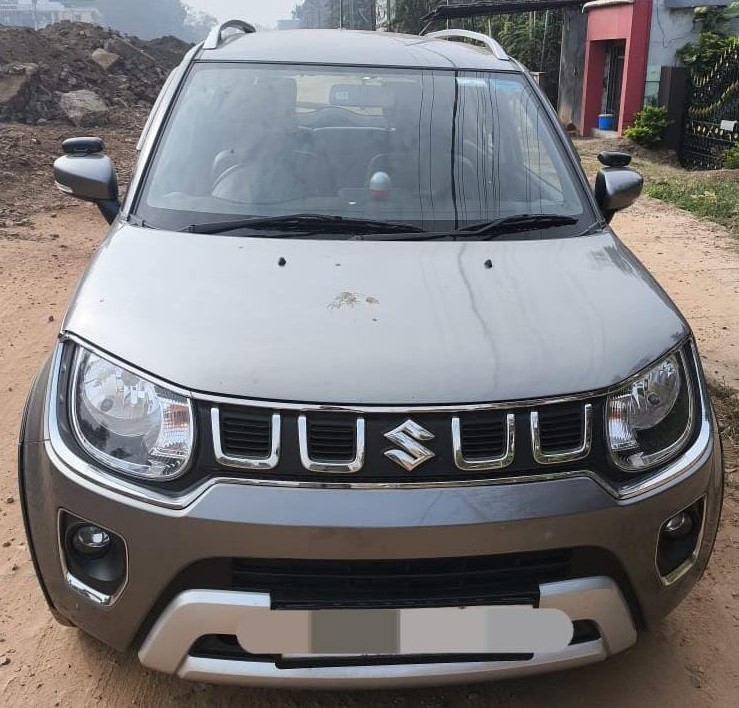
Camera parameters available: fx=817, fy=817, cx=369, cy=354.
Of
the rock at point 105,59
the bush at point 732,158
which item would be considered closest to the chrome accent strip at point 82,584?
the bush at point 732,158

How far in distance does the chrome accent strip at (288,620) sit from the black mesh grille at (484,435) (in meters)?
0.34

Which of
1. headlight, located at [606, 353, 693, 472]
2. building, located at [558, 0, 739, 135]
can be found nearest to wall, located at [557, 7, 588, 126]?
building, located at [558, 0, 739, 135]

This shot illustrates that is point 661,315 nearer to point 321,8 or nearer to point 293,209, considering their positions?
point 293,209

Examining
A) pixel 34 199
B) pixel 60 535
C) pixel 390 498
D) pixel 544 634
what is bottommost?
pixel 34 199

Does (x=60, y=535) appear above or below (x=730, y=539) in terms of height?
above

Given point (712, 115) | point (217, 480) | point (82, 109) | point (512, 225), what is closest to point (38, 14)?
point (82, 109)

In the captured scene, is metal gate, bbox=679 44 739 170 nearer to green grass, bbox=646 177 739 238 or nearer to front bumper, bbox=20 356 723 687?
green grass, bbox=646 177 739 238

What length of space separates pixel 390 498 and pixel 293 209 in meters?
1.28

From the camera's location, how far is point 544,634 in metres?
1.91

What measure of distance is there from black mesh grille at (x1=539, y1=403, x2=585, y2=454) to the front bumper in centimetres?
8

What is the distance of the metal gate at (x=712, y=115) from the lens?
13336 millimetres

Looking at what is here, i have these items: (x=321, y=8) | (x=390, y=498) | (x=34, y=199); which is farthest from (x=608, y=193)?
(x=321, y=8)

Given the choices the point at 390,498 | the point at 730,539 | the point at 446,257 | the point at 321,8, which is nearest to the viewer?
the point at 390,498

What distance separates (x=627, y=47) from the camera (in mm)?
16219
